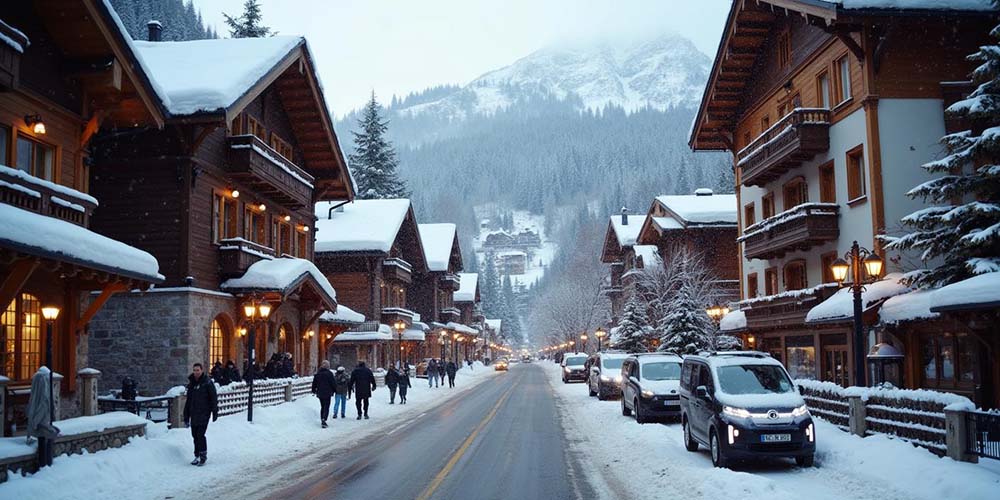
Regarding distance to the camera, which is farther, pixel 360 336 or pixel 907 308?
pixel 360 336

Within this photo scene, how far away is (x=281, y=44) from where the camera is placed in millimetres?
29328

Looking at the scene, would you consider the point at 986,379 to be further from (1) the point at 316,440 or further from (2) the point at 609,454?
(1) the point at 316,440

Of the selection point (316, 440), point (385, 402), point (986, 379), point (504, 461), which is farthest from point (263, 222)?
point (986, 379)

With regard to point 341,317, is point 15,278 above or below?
above

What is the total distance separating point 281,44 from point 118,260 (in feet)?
50.2

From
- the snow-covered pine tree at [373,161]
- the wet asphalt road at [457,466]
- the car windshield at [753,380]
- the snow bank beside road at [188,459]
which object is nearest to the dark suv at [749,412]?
the car windshield at [753,380]

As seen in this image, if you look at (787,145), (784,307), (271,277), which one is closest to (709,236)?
(784,307)

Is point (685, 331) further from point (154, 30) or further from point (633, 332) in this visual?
point (154, 30)

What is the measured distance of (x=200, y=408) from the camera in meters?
15.8

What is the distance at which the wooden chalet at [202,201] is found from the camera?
80.5 ft

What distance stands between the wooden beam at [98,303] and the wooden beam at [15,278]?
2.68 metres

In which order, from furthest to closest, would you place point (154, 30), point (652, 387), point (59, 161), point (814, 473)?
point (154, 30) → point (652, 387) → point (59, 161) → point (814, 473)

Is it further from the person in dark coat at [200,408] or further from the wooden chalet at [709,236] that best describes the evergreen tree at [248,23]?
the person in dark coat at [200,408]

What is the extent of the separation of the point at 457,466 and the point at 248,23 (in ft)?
197
